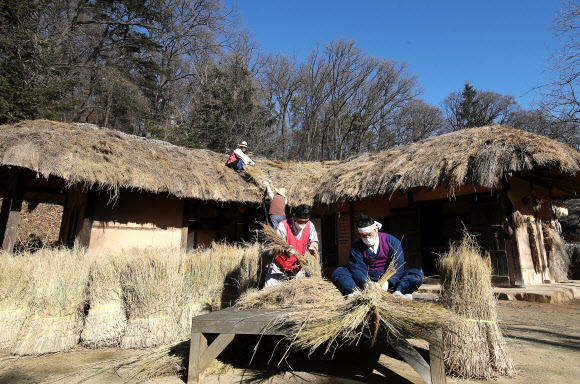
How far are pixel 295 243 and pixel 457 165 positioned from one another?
4.07 metres

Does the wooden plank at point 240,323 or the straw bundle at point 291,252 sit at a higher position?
the straw bundle at point 291,252

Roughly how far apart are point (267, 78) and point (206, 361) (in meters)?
19.2

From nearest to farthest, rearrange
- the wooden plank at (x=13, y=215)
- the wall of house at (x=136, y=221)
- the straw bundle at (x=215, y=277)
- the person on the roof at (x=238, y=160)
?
the straw bundle at (x=215, y=277)
the wooden plank at (x=13, y=215)
the wall of house at (x=136, y=221)
the person on the roof at (x=238, y=160)

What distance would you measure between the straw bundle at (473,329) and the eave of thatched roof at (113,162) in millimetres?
5376

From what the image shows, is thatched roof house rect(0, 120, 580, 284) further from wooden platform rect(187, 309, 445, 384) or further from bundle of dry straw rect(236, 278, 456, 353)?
bundle of dry straw rect(236, 278, 456, 353)

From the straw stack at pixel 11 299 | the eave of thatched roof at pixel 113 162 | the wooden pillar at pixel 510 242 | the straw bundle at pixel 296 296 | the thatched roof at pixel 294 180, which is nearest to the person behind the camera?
the straw bundle at pixel 296 296

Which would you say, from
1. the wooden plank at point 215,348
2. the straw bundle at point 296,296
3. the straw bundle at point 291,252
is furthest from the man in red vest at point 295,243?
the wooden plank at point 215,348

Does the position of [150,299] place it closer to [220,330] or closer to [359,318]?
[220,330]

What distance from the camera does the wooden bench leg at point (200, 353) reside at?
263 centimetres

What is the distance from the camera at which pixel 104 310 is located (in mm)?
3639

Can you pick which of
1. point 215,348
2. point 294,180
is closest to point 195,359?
point 215,348

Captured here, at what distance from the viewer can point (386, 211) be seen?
8.24m

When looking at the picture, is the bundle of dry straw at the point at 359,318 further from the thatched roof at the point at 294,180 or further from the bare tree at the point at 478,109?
the bare tree at the point at 478,109

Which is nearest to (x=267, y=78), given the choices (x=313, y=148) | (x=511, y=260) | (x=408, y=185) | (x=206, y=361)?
(x=313, y=148)
